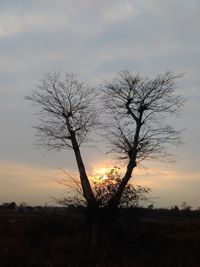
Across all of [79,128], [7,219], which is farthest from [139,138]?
[7,219]

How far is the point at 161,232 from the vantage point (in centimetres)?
3061

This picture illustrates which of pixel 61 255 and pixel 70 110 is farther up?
pixel 70 110

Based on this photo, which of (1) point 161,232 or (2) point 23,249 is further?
(1) point 161,232

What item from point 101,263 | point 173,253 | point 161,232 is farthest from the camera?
point 161,232

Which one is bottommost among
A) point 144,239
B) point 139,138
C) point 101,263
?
point 101,263

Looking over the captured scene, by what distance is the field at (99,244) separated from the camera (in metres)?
24.6

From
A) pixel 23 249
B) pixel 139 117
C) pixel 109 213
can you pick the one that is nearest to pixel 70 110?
pixel 139 117

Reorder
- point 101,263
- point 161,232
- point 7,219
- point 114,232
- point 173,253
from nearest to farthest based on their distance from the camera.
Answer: point 101,263
point 173,253
point 114,232
point 161,232
point 7,219

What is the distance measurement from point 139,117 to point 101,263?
329 inches

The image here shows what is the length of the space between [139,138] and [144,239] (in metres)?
5.38

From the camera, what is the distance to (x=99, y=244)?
27.0 m

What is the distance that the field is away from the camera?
24.6 meters

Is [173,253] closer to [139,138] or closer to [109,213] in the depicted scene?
[109,213]

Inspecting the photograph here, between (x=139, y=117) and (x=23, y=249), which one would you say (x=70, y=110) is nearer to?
(x=139, y=117)
